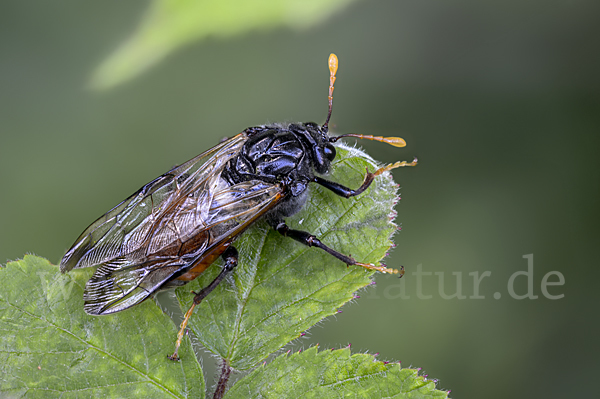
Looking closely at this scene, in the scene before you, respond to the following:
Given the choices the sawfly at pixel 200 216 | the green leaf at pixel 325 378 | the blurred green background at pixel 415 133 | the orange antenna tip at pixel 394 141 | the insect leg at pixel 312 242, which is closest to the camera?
the green leaf at pixel 325 378

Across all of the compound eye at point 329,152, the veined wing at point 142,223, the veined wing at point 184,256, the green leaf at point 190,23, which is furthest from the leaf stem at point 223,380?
the green leaf at point 190,23

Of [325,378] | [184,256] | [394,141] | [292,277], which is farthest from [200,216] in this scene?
[394,141]

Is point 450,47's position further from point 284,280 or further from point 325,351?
point 325,351

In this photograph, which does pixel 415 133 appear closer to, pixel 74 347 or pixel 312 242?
pixel 312 242

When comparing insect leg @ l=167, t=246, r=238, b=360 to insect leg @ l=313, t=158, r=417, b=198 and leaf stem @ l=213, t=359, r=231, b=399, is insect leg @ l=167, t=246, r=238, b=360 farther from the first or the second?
insect leg @ l=313, t=158, r=417, b=198

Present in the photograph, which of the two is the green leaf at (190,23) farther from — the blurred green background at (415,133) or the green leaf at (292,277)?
the green leaf at (292,277)

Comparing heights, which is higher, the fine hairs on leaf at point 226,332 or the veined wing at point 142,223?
the veined wing at point 142,223

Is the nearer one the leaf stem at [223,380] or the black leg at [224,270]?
the leaf stem at [223,380]
